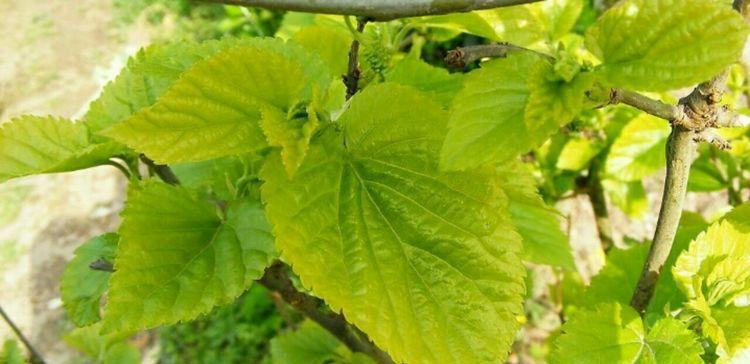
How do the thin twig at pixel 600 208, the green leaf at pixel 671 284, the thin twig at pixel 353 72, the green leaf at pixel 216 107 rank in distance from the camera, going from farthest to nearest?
the thin twig at pixel 600 208 → the green leaf at pixel 671 284 → the thin twig at pixel 353 72 → the green leaf at pixel 216 107

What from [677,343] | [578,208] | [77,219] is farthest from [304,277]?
[77,219]

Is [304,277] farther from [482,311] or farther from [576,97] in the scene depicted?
[576,97]

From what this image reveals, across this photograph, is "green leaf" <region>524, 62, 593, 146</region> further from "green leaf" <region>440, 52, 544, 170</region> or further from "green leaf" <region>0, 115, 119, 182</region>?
"green leaf" <region>0, 115, 119, 182</region>

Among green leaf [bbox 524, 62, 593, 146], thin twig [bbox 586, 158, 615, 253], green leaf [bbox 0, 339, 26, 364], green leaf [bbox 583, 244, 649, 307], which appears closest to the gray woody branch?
green leaf [bbox 524, 62, 593, 146]

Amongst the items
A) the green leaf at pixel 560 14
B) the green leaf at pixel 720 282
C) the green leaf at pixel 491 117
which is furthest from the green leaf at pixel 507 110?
the green leaf at pixel 560 14

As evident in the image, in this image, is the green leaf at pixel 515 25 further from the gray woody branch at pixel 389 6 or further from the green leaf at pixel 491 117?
the gray woody branch at pixel 389 6

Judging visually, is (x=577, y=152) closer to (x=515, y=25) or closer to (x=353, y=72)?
(x=515, y=25)

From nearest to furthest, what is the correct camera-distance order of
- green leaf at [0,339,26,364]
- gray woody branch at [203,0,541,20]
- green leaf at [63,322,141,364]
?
gray woody branch at [203,0,541,20] < green leaf at [0,339,26,364] < green leaf at [63,322,141,364]
